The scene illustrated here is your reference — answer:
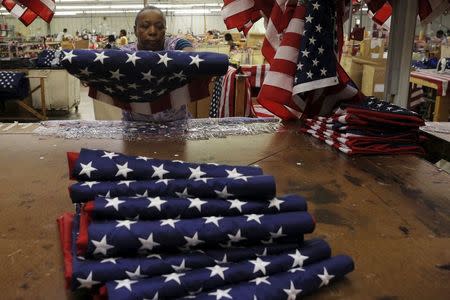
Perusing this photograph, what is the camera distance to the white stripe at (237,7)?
2.74m

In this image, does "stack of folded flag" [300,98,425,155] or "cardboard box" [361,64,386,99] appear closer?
"stack of folded flag" [300,98,425,155]

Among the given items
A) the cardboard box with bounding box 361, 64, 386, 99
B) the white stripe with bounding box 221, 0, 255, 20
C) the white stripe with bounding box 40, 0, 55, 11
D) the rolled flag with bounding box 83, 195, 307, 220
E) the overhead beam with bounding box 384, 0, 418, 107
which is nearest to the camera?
the rolled flag with bounding box 83, 195, 307, 220

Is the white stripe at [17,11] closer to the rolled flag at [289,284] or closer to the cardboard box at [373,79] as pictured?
the rolled flag at [289,284]

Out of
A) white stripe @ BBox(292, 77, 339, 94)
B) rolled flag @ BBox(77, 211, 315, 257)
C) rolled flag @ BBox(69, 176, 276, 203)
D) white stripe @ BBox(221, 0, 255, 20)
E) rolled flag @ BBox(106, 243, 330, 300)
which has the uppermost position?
white stripe @ BBox(221, 0, 255, 20)

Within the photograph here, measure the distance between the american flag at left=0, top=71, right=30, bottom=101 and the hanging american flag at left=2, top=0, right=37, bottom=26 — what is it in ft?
7.12

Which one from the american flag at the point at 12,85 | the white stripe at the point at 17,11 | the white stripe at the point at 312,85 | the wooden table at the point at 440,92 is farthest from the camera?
the american flag at the point at 12,85

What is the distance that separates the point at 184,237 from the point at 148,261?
0.25 feet

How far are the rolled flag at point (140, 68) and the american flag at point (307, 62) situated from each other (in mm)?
317

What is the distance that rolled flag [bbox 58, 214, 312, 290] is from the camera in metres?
0.75

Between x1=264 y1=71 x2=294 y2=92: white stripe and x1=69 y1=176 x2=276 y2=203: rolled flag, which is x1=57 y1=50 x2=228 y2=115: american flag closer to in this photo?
x1=264 y1=71 x2=294 y2=92: white stripe

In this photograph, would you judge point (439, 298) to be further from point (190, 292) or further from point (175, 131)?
point (175, 131)


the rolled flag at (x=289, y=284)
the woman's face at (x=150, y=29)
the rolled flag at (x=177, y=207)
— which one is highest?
the woman's face at (x=150, y=29)

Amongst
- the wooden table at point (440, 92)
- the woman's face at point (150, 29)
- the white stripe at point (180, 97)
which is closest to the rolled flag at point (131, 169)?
the white stripe at point (180, 97)

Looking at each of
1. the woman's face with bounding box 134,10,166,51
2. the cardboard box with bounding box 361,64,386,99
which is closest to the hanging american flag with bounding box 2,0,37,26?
the woman's face with bounding box 134,10,166,51
